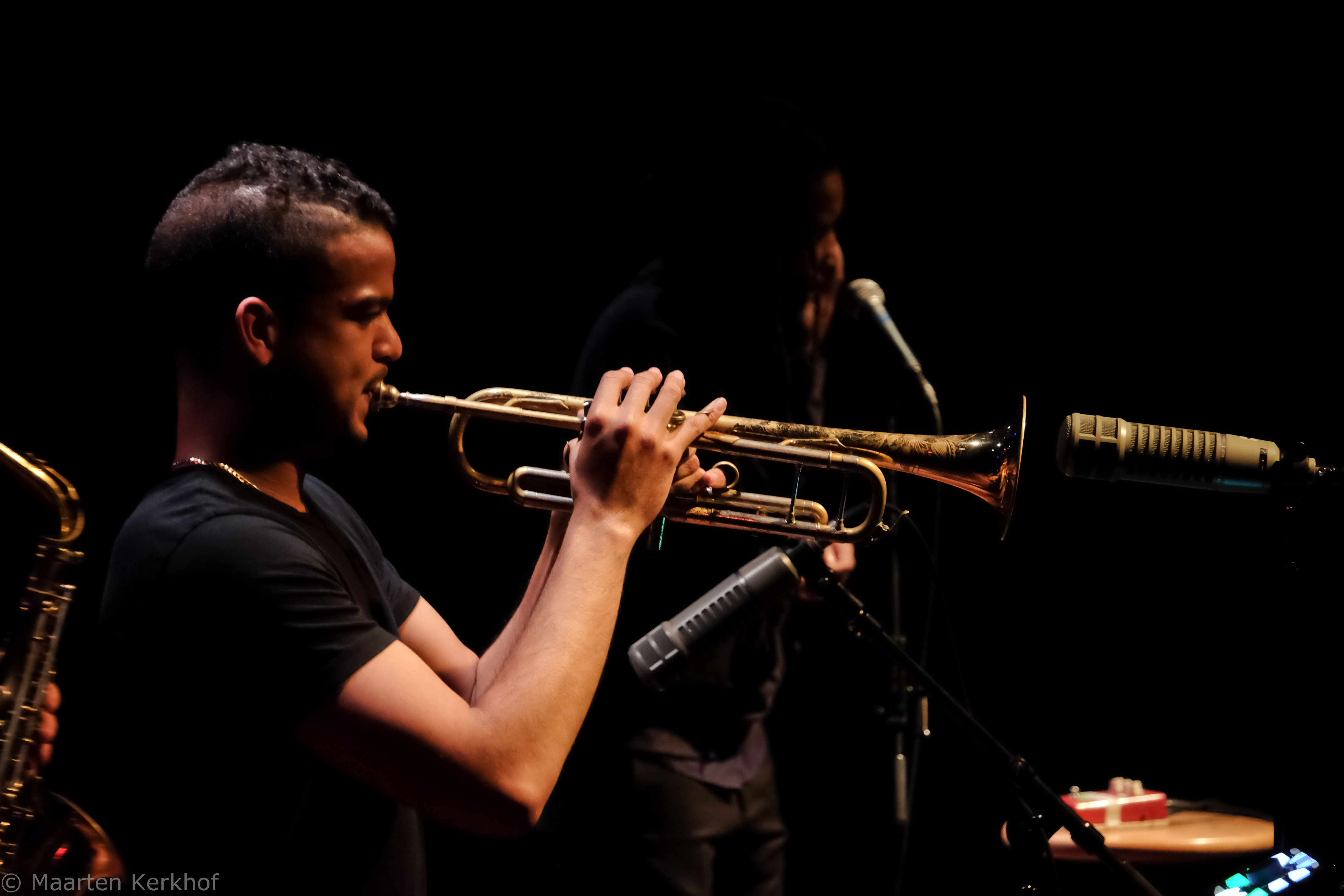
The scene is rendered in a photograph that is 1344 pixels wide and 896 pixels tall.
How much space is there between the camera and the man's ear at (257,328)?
1.59 m

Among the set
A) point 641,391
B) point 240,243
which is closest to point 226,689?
point 240,243

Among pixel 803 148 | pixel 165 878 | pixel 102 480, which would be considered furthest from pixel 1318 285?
pixel 102 480

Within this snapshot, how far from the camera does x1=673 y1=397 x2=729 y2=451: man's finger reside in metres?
1.83

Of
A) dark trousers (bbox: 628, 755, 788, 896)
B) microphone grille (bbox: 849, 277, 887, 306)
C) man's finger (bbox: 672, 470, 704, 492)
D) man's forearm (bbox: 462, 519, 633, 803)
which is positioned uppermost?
microphone grille (bbox: 849, 277, 887, 306)

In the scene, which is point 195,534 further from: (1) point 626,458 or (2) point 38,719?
(2) point 38,719

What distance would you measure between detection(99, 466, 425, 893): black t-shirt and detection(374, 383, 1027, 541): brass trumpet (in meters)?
0.69

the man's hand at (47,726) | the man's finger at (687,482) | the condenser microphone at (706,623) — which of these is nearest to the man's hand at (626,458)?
the condenser microphone at (706,623)

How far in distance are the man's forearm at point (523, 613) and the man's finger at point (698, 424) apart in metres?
0.30

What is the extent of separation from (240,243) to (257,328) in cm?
15

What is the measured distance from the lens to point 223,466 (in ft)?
5.24

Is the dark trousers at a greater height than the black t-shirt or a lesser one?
lesser

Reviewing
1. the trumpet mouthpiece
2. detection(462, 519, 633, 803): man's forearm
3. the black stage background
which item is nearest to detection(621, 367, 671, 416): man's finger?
detection(462, 519, 633, 803): man's forearm

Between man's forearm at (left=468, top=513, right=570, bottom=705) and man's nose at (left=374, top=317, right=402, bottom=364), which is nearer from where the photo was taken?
man's nose at (left=374, top=317, right=402, bottom=364)

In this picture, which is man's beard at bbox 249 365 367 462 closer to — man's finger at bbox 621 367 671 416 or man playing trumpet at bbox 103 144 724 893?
man playing trumpet at bbox 103 144 724 893
